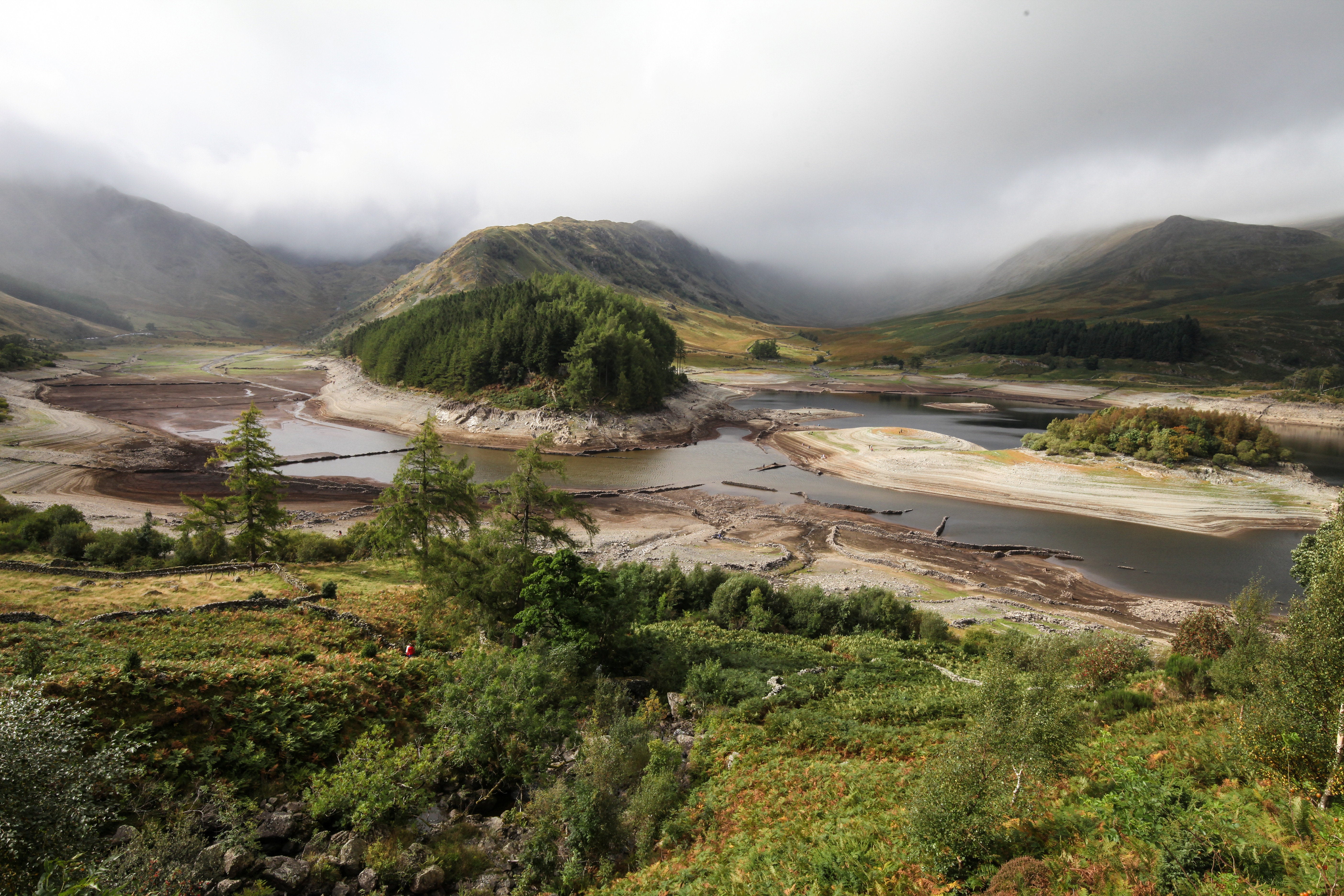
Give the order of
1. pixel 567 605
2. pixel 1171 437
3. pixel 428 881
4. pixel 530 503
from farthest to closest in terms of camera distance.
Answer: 1. pixel 1171 437
2. pixel 530 503
3. pixel 567 605
4. pixel 428 881

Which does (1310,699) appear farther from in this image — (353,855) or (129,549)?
(129,549)

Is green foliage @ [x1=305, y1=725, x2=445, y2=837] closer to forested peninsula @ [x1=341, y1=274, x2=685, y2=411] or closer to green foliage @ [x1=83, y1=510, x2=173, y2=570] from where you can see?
green foliage @ [x1=83, y1=510, x2=173, y2=570]

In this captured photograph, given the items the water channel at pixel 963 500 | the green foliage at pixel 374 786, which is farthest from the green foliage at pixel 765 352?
the green foliage at pixel 374 786

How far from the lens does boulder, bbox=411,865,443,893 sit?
1084cm

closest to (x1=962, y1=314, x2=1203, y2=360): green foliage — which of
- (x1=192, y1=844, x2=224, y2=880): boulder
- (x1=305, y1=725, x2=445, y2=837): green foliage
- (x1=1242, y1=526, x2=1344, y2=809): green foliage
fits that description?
(x1=1242, y1=526, x2=1344, y2=809): green foliage

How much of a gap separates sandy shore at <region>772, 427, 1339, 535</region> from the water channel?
166 cm

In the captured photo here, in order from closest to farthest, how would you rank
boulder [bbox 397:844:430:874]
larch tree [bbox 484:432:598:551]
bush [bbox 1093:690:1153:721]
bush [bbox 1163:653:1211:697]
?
boulder [bbox 397:844:430:874] → bush [bbox 1093:690:1153:721] → bush [bbox 1163:653:1211:697] → larch tree [bbox 484:432:598:551]

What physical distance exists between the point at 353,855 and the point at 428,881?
1.63m

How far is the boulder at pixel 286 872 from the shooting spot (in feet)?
33.3

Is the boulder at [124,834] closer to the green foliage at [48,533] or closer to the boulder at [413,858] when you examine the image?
the boulder at [413,858]

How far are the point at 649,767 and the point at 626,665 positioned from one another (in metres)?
6.28

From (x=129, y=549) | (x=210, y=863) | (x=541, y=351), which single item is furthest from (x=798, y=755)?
(x=541, y=351)

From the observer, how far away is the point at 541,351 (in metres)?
80.4

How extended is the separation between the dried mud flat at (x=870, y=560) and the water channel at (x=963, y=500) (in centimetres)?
299
